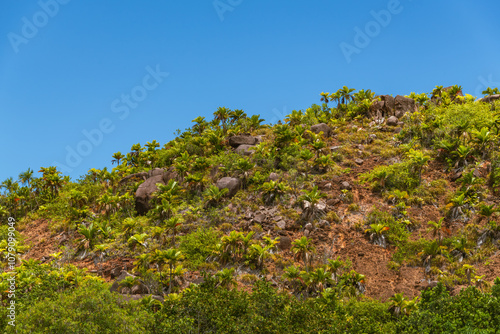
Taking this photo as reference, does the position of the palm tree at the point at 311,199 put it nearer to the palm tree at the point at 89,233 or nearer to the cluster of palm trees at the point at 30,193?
the palm tree at the point at 89,233

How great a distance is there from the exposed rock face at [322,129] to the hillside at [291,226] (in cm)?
13

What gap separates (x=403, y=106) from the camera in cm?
4628

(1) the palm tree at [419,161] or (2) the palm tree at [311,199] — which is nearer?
(2) the palm tree at [311,199]

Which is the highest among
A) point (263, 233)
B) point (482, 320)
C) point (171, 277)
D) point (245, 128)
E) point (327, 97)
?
point (327, 97)

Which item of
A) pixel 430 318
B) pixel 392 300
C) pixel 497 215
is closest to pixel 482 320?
pixel 430 318

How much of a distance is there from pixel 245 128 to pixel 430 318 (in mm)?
35010

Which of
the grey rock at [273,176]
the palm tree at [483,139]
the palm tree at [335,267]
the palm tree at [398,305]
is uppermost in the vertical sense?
the palm tree at [483,139]

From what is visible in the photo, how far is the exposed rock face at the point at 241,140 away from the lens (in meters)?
45.0

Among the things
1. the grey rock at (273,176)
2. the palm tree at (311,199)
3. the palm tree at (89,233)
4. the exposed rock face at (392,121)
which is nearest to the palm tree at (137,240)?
the palm tree at (89,233)

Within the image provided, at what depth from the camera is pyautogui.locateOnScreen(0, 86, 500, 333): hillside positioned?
19281 mm

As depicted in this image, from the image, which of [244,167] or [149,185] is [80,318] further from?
[149,185]

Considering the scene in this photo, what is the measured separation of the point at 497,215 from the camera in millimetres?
26719

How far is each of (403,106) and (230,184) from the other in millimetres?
22855

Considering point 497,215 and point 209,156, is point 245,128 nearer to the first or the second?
point 209,156
